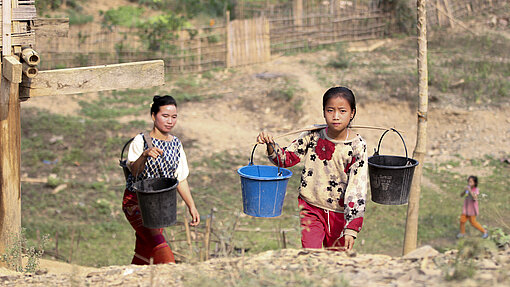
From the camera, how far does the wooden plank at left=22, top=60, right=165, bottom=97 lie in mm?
4500

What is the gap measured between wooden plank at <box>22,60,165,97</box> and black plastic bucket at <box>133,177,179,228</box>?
1069 millimetres

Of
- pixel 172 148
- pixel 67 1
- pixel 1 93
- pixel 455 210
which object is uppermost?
pixel 67 1

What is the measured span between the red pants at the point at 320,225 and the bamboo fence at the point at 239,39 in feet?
28.6

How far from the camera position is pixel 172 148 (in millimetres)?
4262

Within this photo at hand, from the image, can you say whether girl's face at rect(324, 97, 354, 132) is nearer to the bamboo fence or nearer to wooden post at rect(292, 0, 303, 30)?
the bamboo fence

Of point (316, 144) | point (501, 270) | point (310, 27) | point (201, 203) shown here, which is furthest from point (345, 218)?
point (310, 27)

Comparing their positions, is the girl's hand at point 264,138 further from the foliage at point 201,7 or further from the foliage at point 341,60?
the foliage at point 201,7

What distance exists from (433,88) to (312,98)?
8.59ft

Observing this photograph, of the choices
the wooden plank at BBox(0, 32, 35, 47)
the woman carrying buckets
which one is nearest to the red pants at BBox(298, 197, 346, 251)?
the woman carrying buckets

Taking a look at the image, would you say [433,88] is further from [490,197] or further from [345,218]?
[345,218]

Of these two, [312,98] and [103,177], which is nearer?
[103,177]

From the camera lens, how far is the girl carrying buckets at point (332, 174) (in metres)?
3.74

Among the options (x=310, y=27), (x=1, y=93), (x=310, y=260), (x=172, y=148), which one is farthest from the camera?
(x=310, y=27)

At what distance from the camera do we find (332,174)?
152 inches
